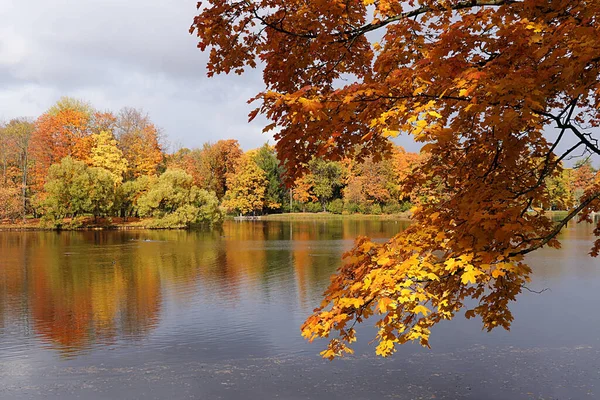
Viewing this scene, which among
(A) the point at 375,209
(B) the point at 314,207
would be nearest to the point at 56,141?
(B) the point at 314,207

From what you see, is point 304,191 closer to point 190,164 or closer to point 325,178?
point 325,178

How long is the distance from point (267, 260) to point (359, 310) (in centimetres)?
1921

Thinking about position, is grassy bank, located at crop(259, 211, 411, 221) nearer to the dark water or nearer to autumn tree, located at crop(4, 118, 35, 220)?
autumn tree, located at crop(4, 118, 35, 220)

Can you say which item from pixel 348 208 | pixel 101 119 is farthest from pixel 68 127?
pixel 348 208

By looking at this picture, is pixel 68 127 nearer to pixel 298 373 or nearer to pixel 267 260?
pixel 267 260

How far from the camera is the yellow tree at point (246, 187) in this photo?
2264 inches

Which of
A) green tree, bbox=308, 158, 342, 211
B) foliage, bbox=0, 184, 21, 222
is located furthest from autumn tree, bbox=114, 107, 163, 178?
green tree, bbox=308, 158, 342, 211

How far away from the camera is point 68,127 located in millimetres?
45281

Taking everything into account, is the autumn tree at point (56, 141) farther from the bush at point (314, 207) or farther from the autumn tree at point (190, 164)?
the bush at point (314, 207)

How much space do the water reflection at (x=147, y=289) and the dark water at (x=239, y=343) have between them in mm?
61

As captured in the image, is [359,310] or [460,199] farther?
[460,199]

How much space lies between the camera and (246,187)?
190 feet

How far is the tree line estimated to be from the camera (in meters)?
39.2

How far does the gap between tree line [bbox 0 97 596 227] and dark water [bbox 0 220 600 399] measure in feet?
37.7
